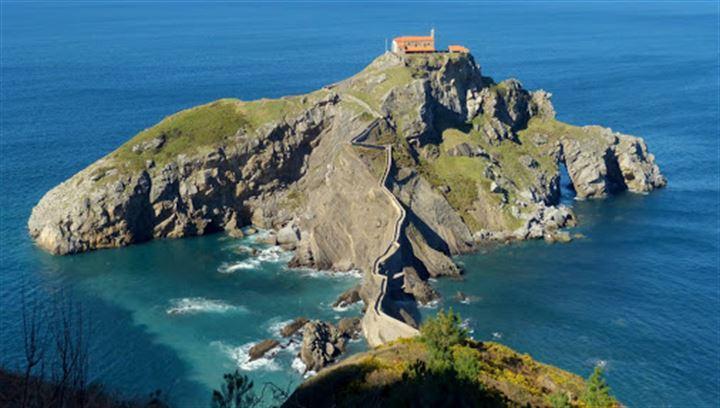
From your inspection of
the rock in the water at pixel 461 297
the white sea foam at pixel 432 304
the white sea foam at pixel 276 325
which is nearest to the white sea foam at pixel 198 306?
the white sea foam at pixel 276 325

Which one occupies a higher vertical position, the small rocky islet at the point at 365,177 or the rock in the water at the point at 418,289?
the small rocky islet at the point at 365,177

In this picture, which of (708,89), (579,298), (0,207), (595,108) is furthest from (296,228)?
(708,89)

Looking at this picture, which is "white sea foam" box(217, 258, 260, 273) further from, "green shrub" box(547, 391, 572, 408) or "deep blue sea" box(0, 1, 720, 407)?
"green shrub" box(547, 391, 572, 408)

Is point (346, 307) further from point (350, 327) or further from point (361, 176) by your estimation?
point (361, 176)

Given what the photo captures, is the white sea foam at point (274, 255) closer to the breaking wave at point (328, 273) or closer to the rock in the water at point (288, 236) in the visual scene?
the rock in the water at point (288, 236)

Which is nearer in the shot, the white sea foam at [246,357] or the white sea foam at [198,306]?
the white sea foam at [246,357]

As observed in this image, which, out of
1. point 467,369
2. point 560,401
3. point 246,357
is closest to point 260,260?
point 246,357

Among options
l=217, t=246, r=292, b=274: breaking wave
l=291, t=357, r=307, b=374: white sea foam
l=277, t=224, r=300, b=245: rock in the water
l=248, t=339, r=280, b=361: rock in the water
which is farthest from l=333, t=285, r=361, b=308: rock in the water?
l=277, t=224, r=300, b=245: rock in the water
